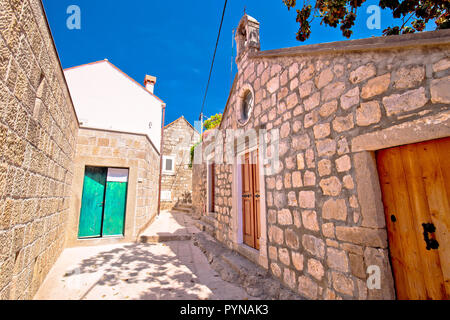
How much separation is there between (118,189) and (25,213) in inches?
154

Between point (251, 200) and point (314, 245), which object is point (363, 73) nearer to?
point (314, 245)

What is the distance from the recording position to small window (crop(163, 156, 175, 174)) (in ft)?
49.2

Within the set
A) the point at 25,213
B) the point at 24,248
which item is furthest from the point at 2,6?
the point at 24,248

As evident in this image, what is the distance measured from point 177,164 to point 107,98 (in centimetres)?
692

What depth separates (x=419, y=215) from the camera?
1616 millimetres

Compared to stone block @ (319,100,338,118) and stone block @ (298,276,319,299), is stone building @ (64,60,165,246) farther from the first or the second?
stone block @ (319,100,338,118)

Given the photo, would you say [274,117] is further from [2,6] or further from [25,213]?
[25,213]

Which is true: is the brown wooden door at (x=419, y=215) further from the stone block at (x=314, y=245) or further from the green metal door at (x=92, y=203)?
the green metal door at (x=92, y=203)

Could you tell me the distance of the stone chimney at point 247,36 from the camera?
14.5 feet

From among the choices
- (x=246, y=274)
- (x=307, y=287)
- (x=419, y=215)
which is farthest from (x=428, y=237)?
(x=246, y=274)

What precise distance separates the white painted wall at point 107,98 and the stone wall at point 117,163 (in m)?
3.56

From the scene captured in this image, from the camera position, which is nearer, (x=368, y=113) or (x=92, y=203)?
(x=368, y=113)

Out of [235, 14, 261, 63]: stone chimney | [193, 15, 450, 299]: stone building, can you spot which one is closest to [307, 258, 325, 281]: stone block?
[193, 15, 450, 299]: stone building
